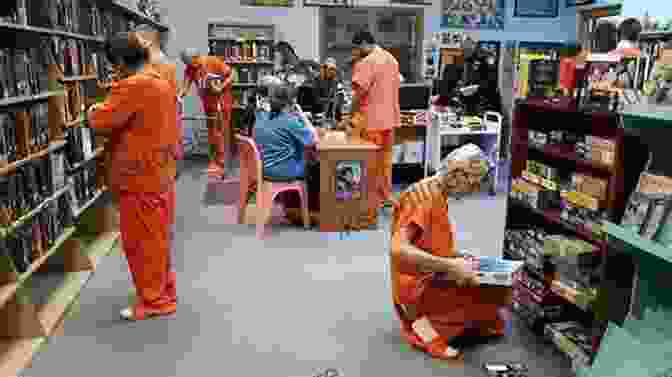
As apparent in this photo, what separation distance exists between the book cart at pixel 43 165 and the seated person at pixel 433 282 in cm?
182

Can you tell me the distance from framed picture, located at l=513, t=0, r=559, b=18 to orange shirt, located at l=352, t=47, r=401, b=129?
4623 millimetres

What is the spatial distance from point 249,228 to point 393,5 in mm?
5076

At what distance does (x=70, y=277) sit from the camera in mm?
3637

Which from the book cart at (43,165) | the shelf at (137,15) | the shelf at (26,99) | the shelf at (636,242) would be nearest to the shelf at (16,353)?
the book cart at (43,165)

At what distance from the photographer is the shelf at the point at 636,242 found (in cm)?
170

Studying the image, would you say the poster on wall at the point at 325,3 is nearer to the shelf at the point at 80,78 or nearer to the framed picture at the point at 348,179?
the framed picture at the point at 348,179

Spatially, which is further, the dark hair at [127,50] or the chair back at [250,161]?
the chair back at [250,161]

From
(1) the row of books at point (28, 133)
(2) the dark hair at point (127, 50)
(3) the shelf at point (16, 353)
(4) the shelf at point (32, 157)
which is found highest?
(2) the dark hair at point (127, 50)

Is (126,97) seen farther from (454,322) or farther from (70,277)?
(454,322)

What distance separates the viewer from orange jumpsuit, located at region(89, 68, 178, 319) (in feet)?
9.12

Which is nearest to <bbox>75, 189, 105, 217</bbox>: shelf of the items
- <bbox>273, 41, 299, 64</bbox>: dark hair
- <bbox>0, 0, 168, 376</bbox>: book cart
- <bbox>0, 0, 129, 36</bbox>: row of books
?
<bbox>0, 0, 168, 376</bbox>: book cart

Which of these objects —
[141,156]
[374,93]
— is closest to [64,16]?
[141,156]

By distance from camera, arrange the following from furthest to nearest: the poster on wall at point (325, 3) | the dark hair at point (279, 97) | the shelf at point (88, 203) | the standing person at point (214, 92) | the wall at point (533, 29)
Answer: the wall at point (533, 29) < the poster on wall at point (325, 3) < the standing person at point (214, 92) < the dark hair at point (279, 97) < the shelf at point (88, 203)

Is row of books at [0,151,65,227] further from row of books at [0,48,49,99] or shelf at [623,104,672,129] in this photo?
shelf at [623,104,672,129]
